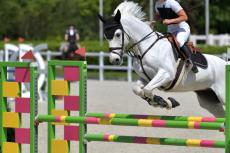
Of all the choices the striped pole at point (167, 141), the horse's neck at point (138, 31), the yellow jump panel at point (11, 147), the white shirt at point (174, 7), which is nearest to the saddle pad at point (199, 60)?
the white shirt at point (174, 7)

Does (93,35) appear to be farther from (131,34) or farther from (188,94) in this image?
(131,34)

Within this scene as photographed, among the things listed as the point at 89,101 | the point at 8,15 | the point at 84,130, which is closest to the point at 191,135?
the point at 84,130

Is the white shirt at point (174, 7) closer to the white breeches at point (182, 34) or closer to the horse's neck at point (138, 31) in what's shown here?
the white breeches at point (182, 34)

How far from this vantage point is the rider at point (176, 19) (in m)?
8.57

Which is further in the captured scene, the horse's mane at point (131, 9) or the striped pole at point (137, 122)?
the horse's mane at point (131, 9)

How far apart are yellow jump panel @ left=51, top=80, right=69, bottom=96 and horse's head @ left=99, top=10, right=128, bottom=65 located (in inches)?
23.9

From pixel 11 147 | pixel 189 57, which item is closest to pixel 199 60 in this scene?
pixel 189 57

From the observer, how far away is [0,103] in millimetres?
7934

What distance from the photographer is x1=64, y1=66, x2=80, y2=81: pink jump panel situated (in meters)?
7.79

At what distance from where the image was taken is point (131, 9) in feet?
28.2

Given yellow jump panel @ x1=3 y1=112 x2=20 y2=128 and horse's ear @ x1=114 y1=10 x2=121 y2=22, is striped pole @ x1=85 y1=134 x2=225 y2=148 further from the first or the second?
horse's ear @ x1=114 y1=10 x2=121 y2=22

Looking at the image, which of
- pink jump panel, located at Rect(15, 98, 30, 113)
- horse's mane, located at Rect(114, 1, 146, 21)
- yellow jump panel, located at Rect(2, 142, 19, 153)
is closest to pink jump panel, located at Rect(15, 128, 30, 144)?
yellow jump panel, located at Rect(2, 142, 19, 153)

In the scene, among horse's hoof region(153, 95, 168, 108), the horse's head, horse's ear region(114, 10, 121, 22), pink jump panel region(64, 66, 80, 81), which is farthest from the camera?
horse's ear region(114, 10, 121, 22)

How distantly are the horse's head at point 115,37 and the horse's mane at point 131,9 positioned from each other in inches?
11.9
